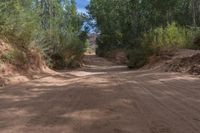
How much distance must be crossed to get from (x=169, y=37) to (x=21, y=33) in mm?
10726

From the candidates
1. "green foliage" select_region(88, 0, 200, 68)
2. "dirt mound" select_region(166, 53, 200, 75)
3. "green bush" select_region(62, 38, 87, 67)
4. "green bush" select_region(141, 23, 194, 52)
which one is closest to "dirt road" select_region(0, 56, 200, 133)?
"dirt mound" select_region(166, 53, 200, 75)

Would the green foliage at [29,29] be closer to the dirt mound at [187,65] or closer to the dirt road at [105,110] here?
the dirt mound at [187,65]

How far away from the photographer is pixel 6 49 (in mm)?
18016

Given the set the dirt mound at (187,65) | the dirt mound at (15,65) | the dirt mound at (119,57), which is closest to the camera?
the dirt mound at (15,65)

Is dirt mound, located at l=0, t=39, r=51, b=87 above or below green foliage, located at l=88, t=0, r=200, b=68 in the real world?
below

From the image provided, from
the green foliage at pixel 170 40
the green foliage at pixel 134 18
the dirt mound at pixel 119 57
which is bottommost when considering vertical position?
the dirt mound at pixel 119 57

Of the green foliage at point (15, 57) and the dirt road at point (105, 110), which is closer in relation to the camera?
the dirt road at point (105, 110)

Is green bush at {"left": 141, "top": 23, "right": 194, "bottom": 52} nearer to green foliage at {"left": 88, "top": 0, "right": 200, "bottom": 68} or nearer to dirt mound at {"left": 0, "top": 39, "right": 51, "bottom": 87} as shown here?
green foliage at {"left": 88, "top": 0, "right": 200, "bottom": 68}

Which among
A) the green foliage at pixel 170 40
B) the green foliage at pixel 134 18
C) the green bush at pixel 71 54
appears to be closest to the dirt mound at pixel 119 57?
the green foliage at pixel 134 18

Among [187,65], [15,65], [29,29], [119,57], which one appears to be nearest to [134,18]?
[119,57]

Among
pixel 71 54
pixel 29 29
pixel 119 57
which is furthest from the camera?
pixel 119 57

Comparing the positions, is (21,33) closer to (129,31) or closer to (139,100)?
(139,100)

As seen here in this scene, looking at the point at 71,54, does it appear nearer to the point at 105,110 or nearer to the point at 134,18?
the point at 134,18

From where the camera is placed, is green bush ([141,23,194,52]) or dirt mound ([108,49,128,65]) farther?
dirt mound ([108,49,128,65])
